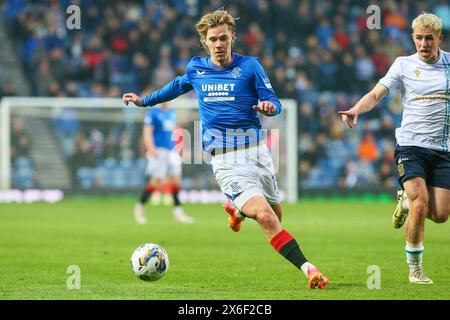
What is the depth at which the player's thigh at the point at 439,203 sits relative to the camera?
29.3 feet

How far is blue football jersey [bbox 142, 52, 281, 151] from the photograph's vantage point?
894 centimetres

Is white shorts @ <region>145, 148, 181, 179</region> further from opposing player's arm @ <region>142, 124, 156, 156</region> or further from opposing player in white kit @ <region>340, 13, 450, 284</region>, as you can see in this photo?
opposing player in white kit @ <region>340, 13, 450, 284</region>

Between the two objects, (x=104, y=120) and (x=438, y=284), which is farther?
(x=104, y=120)

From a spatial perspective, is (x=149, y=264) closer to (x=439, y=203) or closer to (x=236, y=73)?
(x=236, y=73)

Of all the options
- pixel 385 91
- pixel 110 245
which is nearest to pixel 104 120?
pixel 110 245

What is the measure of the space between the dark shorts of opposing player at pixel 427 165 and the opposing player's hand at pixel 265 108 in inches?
60.2

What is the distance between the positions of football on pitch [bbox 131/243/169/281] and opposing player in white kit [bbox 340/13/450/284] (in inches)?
92.4

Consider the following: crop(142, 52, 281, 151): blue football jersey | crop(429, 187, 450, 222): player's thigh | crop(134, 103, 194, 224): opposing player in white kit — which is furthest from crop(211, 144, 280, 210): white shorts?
crop(134, 103, 194, 224): opposing player in white kit

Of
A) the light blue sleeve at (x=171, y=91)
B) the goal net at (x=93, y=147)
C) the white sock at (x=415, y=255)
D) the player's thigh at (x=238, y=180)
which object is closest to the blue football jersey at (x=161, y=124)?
the goal net at (x=93, y=147)

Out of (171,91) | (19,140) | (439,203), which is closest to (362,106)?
(439,203)

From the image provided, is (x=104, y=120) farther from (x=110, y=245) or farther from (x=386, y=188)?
(x=110, y=245)

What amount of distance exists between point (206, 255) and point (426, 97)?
3894 mm
